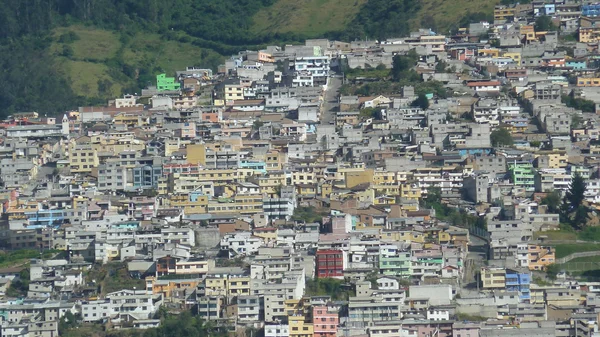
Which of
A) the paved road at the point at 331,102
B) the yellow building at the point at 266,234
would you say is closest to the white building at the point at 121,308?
the yellow building at the point at 266,234

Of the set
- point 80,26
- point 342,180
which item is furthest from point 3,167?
point 80,26

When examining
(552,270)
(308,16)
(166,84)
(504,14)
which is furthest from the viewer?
(308,16)

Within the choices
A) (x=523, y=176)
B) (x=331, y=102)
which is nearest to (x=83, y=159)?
(x=331, y=102)

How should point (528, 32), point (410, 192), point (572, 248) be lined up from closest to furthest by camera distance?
point (572, 248)
point (410, 192)
point (528, 32)

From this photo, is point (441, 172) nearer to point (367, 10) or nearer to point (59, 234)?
point (59, 234)

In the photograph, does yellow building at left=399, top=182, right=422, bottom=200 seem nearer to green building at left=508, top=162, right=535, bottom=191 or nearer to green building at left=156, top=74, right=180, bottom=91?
green building at left=508, top=162, right=535, bottom=191

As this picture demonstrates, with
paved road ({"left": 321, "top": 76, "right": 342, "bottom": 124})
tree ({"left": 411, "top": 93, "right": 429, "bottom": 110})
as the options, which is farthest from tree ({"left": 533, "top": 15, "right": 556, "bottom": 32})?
tree ({"left": 411, "top": 93, "right": 429, "bottom": 110})

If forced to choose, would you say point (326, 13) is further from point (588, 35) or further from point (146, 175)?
point (146, 175)

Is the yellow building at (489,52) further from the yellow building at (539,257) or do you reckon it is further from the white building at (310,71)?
the yellow building at (539,257)
